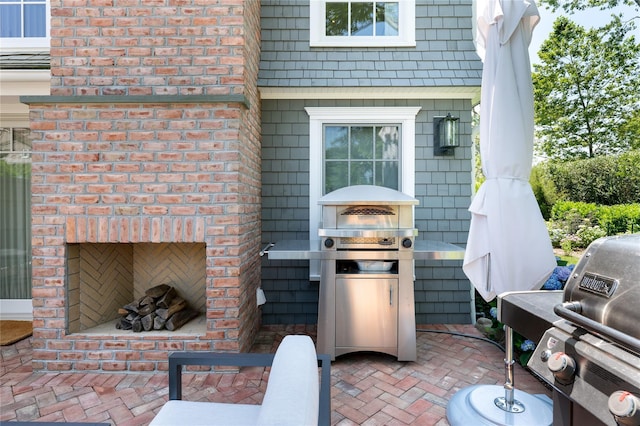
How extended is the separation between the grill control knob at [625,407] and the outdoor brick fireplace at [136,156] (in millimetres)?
2434

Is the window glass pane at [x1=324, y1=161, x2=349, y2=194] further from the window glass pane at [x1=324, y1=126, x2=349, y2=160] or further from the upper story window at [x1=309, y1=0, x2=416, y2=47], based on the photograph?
the upper story window at [x1=309, y1=0, x2=416, y2=47]

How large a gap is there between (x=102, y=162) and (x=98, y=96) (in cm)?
54

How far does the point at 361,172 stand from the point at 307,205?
0.77 m

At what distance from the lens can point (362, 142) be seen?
13.1 ft

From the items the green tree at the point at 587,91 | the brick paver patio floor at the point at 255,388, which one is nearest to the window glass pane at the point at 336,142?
the brick paver patio floor at the point at 255,388

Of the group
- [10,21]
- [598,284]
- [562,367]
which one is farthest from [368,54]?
[10,21]

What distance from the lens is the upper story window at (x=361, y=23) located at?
3.87 m

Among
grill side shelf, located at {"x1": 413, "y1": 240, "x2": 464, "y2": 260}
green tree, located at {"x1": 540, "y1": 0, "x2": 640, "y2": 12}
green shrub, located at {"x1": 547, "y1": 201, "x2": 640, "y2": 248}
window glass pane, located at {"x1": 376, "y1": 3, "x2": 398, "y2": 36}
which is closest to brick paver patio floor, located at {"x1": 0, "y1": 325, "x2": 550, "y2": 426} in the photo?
grill side shelf, located at {"x1": 413, "y1": 240, "x2": 464, "y2": 260}

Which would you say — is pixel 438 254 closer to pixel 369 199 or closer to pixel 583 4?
pixel 369 199

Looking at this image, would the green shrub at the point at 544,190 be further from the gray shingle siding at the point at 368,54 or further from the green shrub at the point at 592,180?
the gray shingle siding at the point at 368,54

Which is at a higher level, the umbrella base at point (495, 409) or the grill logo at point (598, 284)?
the grill logo at point (598, 284)

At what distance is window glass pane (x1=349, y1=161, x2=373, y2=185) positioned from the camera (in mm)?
3994

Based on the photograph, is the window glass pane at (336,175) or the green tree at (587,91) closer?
the window glass pane at (336,175)

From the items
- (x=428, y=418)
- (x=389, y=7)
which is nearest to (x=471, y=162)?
(x=389, y=7)
